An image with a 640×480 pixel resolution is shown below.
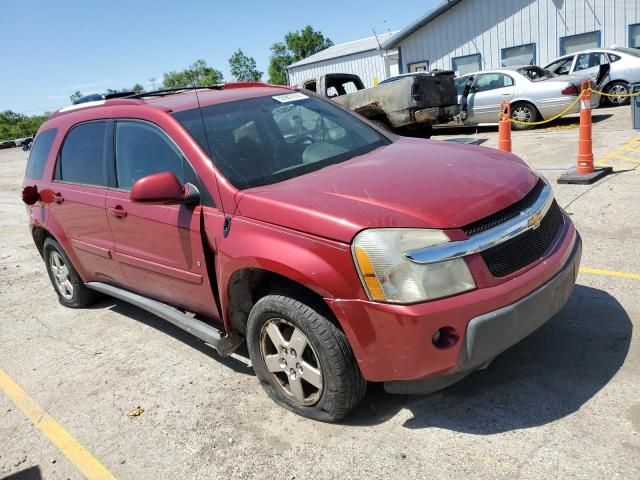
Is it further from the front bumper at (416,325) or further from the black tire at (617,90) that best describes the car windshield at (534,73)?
the front bumper at (416,325)

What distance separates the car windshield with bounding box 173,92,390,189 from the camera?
3.34 metres

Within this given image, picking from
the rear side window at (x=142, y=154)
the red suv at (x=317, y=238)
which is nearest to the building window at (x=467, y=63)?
the red suv at (x=317, y=238)

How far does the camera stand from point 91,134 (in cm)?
441

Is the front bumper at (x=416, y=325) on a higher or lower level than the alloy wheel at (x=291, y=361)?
higher

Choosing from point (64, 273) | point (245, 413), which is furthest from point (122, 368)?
point (64, 273)

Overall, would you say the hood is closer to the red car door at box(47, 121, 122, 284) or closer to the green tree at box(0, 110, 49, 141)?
the red car door at box(47, 121, 122, 284)

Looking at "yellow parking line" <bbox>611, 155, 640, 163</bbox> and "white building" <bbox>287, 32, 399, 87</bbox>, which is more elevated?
"white building" <bbox>287, 32, 399, 87</bbox>

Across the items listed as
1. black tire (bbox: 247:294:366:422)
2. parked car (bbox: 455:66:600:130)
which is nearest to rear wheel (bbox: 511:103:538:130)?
parked car (bbox: 455:66:600:130)

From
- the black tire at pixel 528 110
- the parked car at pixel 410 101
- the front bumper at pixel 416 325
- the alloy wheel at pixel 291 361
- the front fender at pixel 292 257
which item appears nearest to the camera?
the front bumper at pixel 416 325

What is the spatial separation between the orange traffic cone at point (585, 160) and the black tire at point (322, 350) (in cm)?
560

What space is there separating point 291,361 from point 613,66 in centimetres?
1540

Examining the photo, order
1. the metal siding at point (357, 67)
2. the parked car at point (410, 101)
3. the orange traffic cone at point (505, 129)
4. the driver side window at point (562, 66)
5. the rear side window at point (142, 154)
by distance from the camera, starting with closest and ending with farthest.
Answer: the rear side window at point (142, 154) → the orange traffic cone at point (505, 129) → the parked car at point (410, 101) → the driver side window at point (562, 66) → the metal siding at point (357, 67)

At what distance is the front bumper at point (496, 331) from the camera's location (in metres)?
2.53

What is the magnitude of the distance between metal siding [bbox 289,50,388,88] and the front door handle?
102 feet
